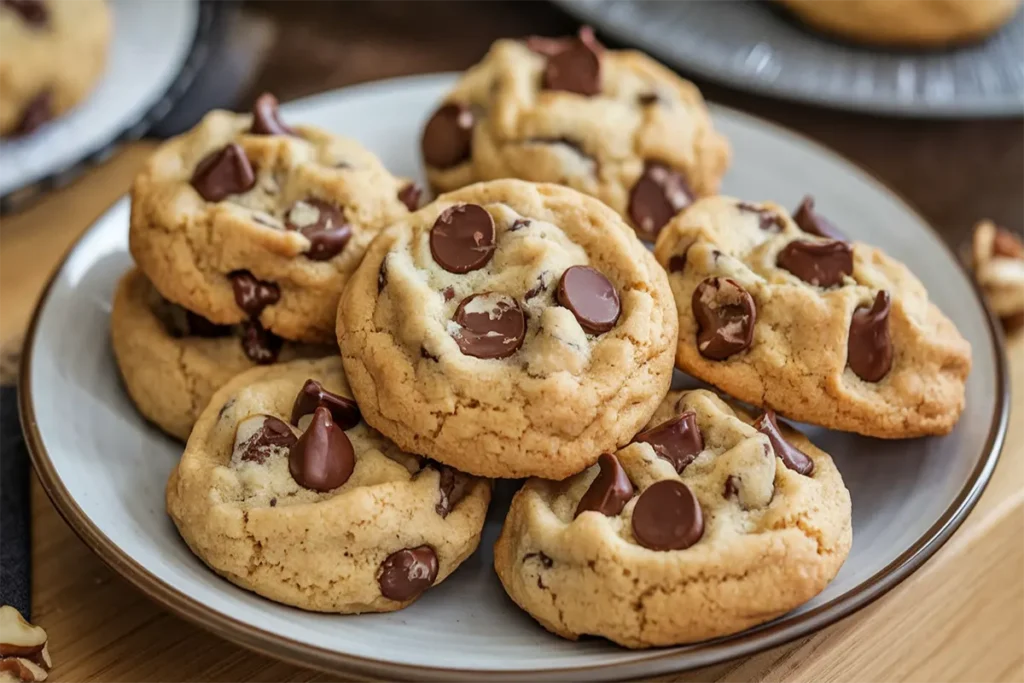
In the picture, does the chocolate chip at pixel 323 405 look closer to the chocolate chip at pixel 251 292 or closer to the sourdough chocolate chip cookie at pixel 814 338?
the chocolate chip at pixel 251 292

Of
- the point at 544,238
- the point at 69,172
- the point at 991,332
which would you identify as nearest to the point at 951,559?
the point at 991,332

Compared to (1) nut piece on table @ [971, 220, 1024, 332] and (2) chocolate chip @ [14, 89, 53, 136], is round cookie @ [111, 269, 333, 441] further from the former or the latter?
(1) nut piece on table @ [971, 220, 1024, 332]

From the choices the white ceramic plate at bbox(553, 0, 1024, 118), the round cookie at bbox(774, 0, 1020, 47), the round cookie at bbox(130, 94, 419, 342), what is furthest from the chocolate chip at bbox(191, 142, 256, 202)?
the round cookie at bbox(774, 0, 1020, 47)

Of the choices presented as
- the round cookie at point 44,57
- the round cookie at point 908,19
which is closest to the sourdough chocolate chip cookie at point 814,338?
the round cookie at point 908,19

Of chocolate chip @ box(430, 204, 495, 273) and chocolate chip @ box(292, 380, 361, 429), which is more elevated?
chocolate chip @ box(430, 204, 495, 273)

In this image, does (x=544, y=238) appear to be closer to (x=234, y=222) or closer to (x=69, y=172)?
(x=234, y=222)

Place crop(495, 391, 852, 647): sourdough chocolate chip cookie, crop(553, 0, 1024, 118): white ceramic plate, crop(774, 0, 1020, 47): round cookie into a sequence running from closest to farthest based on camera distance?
crop(495, 391, 852, 647): sourdough chocolate chip cookie → crop(553, 0, 1024, 118): white ceramic plate → crop(774, 0, 1020, 47): round cookie

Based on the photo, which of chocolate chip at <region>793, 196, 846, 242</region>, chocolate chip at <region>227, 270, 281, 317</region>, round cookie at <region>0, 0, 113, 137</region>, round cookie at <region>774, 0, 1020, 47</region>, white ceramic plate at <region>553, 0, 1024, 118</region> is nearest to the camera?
chocolate chip at <region>227, 270, 281, 317</region>
